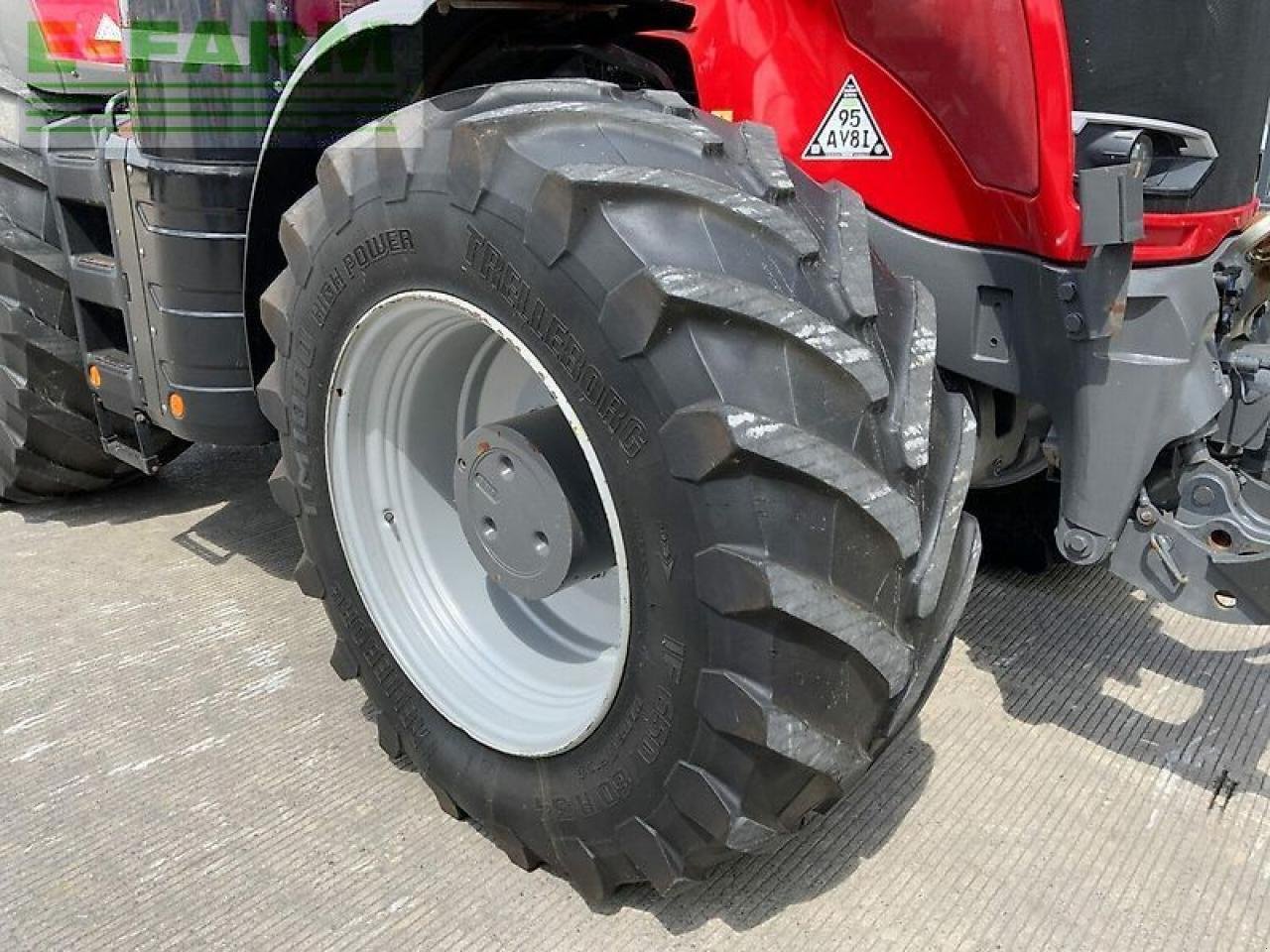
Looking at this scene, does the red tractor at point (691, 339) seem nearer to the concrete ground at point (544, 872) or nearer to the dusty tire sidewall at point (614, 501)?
the dusty tire sidewall at point (614, 501)

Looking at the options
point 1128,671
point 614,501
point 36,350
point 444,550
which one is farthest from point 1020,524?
point 36,350

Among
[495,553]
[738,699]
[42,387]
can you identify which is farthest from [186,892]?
[42,387]

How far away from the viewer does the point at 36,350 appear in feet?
9.57

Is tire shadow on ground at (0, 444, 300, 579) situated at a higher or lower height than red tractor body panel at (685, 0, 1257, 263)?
lower

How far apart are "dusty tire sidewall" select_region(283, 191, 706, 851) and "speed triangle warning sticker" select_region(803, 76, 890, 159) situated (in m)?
0.62

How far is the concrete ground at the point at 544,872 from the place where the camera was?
171 centimetres

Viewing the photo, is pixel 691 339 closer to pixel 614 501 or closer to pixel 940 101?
pixel 614 501

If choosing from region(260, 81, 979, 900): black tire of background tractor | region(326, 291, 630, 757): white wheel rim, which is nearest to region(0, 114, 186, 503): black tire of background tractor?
region(326, 291, 630, 757): white wheel rim

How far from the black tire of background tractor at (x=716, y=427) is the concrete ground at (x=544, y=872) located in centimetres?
28

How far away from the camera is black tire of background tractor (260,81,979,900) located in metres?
1.34

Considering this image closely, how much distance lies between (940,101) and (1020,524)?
1.36 metres

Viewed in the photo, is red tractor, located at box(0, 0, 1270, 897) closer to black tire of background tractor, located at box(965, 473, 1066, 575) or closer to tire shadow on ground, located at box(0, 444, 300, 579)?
black tire of background tractor, located at box(965, 473, 1066, 575)

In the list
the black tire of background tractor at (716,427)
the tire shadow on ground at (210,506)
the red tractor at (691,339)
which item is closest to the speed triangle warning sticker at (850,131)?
the red tractor at (691,339)

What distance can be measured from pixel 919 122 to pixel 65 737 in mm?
1922
